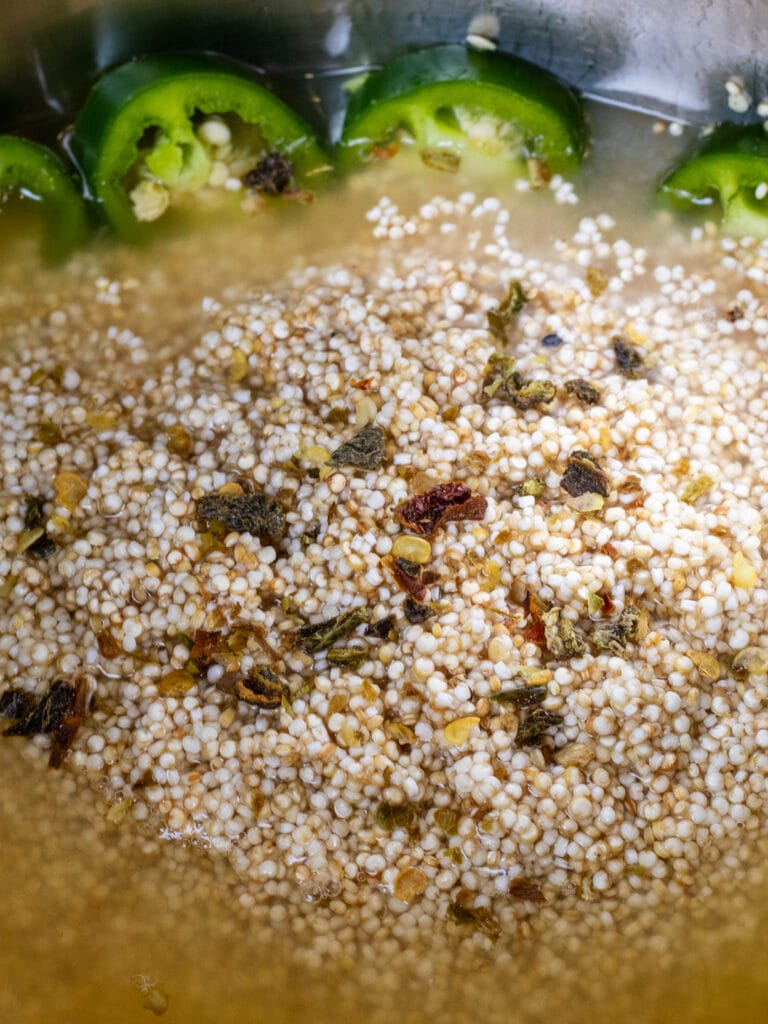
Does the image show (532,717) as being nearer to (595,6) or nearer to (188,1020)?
(188,1020)

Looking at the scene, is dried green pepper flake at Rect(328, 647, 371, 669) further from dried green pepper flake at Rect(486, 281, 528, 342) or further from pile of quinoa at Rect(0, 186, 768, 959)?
dried green pepper flake at Rect(486, 281, 528, 342)

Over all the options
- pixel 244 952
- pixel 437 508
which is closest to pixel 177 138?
pixel 437 508

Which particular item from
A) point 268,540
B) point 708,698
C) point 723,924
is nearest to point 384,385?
point 268,540

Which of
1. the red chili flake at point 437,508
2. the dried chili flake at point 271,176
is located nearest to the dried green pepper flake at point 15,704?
the red chili flake at point 437,508

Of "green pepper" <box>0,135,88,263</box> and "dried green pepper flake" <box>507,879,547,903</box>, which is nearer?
"dried green pepper flake" <box>507,879,547,903</box>

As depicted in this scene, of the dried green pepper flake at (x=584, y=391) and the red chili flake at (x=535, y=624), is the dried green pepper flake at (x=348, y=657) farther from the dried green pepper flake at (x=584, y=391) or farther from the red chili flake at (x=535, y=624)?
the dried green pepper flake at (x=584, y=391)

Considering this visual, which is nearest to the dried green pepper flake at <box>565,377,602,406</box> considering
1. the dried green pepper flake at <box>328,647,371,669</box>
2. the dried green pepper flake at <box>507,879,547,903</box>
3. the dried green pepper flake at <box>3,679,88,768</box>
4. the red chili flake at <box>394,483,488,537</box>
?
the red chili flake at <box>394,483,488,537</box>
